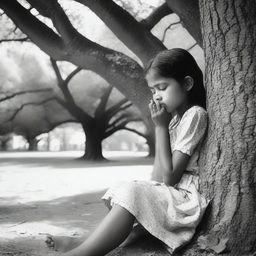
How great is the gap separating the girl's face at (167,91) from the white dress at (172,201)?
12cm

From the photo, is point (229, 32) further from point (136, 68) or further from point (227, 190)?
point (136, 68)

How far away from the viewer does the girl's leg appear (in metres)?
2.12

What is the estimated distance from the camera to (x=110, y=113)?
63.4 feet

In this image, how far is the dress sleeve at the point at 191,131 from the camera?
2361 mm

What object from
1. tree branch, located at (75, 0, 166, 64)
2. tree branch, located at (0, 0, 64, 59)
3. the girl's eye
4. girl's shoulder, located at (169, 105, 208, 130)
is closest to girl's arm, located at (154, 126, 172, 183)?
girl's shoulder, located at (169, 105, 208, 130)

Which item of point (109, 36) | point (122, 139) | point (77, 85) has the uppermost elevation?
point (109, 36)

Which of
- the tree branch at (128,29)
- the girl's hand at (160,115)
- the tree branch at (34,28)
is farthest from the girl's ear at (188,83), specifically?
the tree branch at (34,28)

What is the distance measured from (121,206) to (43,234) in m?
1.82

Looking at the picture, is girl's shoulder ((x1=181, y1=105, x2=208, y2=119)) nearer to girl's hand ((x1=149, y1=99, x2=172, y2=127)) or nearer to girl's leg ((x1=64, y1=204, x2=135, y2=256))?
girl's hand ((x1=149, y1=99, x2=172, y2=127))

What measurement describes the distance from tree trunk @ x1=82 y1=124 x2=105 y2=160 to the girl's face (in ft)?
53.3

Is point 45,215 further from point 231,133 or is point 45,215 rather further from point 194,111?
point 231,133

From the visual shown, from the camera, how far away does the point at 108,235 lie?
7.01 feet

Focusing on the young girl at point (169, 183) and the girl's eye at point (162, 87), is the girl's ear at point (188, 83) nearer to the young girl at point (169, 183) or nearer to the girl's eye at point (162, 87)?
the young girl at point (169, 183)

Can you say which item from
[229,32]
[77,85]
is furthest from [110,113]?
[229,32]
